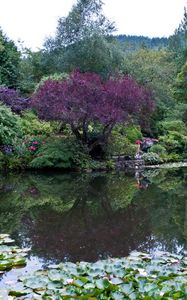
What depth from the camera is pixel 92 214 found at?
9414mm

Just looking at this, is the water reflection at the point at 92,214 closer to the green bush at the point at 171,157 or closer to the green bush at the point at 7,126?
the green bush at the point at 7,126

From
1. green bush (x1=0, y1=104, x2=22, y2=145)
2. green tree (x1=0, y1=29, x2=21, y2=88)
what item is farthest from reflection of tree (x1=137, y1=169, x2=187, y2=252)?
green tree (x1=0, y1=29, x2=21, y2=88)

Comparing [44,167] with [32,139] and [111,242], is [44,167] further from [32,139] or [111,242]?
[111,242]

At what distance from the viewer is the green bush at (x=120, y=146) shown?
18.8 metres

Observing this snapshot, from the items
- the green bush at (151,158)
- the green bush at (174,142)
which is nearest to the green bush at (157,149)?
the green bush at (151,158)

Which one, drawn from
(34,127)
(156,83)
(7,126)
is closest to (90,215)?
(7,126)

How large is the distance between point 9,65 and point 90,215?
1789cm

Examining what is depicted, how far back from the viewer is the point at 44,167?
16.4 metres

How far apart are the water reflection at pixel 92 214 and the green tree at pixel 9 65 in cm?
1095

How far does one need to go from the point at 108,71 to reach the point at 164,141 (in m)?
5.84

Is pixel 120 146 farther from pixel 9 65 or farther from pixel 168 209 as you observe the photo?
pixel 9 65

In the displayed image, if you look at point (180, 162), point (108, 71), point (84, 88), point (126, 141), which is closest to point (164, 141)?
point (180, 162)

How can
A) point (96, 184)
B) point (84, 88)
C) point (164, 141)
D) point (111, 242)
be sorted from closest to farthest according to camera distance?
point (111, 242) → point (96, 184) → point (84, 88) → point (164, 141)

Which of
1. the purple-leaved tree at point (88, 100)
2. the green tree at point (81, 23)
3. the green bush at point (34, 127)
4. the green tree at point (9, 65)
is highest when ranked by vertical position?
the green tree at point (81, 23)
